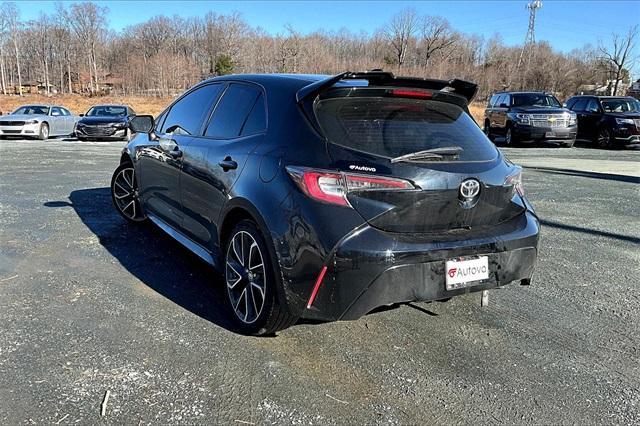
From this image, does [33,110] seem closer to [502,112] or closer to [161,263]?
[502,112]

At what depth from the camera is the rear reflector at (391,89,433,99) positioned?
3.10m

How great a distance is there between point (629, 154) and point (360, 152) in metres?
15.8

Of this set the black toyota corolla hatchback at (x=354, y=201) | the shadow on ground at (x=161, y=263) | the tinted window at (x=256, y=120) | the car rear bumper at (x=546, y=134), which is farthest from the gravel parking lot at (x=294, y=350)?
the car rear bumper at (x=546, y=134)

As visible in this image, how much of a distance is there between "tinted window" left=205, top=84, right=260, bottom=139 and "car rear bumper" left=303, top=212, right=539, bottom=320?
133cm

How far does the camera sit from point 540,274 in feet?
14.6

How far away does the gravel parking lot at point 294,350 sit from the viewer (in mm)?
2480

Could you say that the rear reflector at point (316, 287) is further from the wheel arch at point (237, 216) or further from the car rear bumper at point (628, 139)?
the car rear bumper at point (628, 139)

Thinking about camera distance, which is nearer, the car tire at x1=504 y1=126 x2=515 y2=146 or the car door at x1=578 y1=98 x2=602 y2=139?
the car tire at x1=504 y1=126 x2=515 y2=146

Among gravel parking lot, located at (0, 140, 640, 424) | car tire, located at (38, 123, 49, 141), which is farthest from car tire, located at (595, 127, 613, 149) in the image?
car tire, located at (38, 123, 49, 141)

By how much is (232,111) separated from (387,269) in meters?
1.79

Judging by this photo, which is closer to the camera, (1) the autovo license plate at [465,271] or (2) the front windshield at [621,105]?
(1) the autovo license plate at [465,271]

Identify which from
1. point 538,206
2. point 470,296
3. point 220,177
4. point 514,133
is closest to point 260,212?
point 220,177

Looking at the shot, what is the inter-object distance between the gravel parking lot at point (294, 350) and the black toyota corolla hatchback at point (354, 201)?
377 millimetres

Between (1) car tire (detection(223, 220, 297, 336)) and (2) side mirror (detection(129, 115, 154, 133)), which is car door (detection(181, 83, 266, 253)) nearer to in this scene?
(1) car tire (detection(223, 220, 297, 336))
